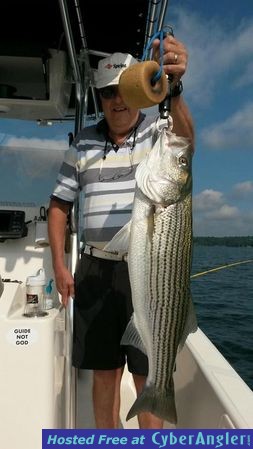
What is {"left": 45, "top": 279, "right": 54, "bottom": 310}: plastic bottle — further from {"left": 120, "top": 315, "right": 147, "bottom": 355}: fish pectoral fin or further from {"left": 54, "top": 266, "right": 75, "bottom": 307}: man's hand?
{"left": 120, "top": 315, "right": 147, "bottom": 355}: fish pectoral fin

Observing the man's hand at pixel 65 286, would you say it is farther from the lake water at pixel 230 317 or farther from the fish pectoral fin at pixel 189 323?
the lake water at pixel 230 317

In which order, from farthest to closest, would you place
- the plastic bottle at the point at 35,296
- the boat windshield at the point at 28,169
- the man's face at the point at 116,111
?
the boat windshield at the point at 28,169
the man's face at the point at 116,111
the plastic bottle at the point at 35,296

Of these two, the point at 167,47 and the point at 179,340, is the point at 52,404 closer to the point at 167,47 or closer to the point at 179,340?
the point at 179,340

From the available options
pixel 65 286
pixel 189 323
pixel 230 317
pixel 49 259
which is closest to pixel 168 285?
pixel 189 323

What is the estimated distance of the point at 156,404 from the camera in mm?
2170

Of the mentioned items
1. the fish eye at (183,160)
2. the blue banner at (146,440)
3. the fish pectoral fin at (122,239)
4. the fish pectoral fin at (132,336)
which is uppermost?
the fish eye at (183,160)

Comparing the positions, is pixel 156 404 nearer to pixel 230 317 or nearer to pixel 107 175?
pixel 107 175

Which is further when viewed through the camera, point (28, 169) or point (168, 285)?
point (28, 169)

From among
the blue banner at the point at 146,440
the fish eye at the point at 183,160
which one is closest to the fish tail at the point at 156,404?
the blue banner at the point at 146,440

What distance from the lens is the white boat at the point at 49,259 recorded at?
2.28m

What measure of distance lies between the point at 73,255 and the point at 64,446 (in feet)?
5.92

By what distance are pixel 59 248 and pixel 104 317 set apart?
55cm

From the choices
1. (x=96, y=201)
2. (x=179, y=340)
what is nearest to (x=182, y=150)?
(x=96, y=201)

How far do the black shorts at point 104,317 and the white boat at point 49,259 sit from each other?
0.16m
